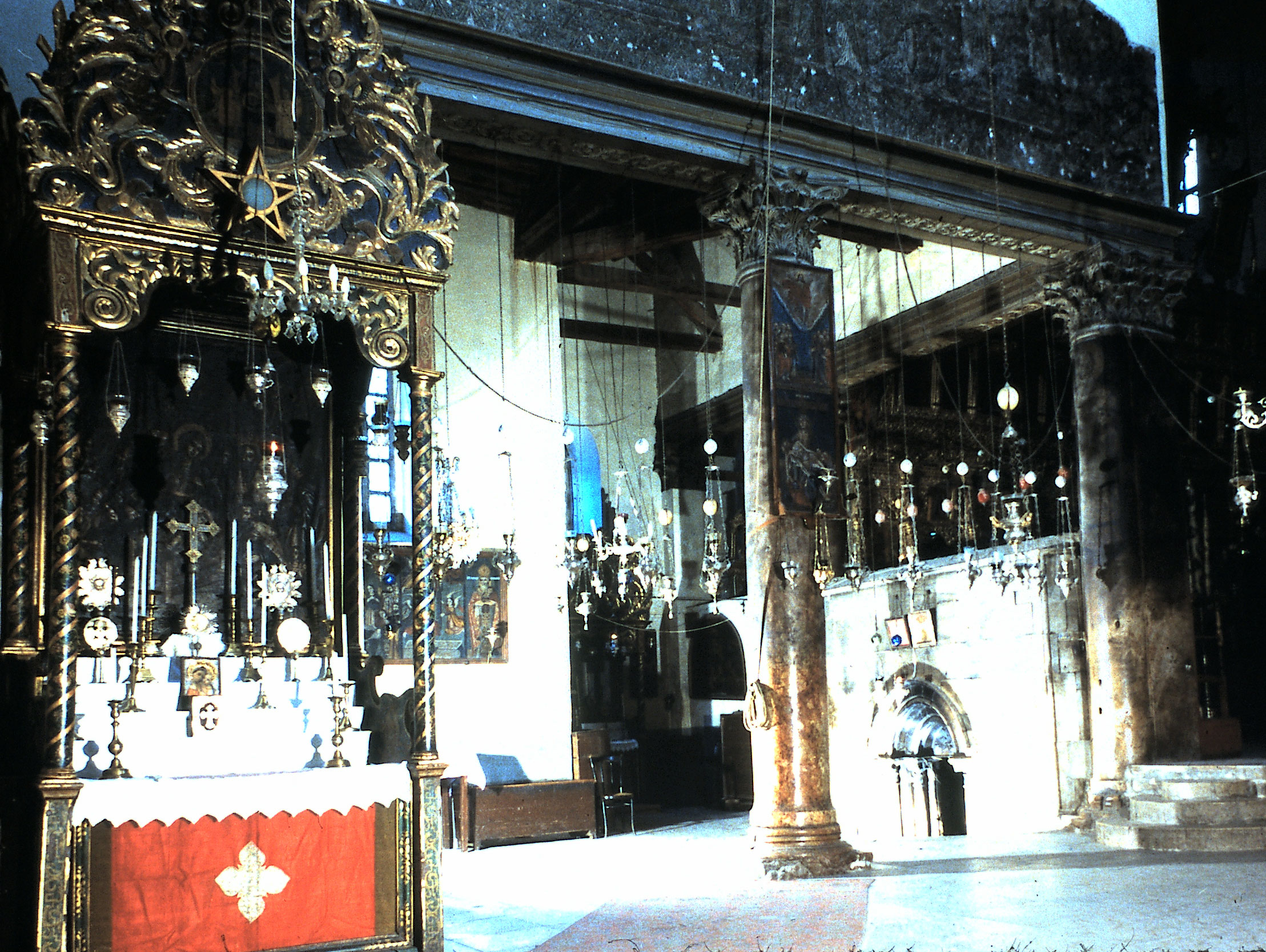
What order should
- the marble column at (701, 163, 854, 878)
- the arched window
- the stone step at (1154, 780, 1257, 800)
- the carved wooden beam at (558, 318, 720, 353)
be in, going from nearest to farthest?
the marble column at (701, 163, 854, 878) < the stone step at (1154, 780, 1257, 800) < the arched window < the carved wooden beam at (558, 318, 720, 353)

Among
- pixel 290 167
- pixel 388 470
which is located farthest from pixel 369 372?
pixel 388 470

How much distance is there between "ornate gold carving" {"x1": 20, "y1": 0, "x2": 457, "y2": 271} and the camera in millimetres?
5953

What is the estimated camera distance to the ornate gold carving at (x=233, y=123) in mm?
5953

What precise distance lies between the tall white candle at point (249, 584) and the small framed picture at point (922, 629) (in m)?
9.19

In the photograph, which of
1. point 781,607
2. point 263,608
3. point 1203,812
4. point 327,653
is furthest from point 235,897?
point 1203,812

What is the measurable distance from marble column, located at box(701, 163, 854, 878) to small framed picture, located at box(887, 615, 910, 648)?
472 cm

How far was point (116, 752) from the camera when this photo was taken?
5961 mm

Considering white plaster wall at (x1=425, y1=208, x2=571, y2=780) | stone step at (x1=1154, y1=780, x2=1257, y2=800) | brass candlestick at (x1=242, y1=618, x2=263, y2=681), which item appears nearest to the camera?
brass candlestick at (x1=242, y1=618, x2=263, y2=681)

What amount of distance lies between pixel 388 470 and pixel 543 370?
2.25 metres

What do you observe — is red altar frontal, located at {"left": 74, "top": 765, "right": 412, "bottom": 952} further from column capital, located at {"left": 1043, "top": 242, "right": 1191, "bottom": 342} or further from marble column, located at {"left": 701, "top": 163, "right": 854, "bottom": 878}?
column capital, located at {"left": 1043, "top": 242, "right": 1191, "bottom": 342}

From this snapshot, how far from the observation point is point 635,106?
1009 cm

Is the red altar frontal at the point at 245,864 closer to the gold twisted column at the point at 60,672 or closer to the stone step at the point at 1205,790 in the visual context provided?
the gold twisted column at the point at 60,672

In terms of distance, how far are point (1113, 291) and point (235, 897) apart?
10095 millimetres

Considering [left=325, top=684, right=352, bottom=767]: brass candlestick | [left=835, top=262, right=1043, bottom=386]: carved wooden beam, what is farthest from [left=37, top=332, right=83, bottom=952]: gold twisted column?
[left=835, top=262, right=1043, bottom=386]: carved wooden beam
